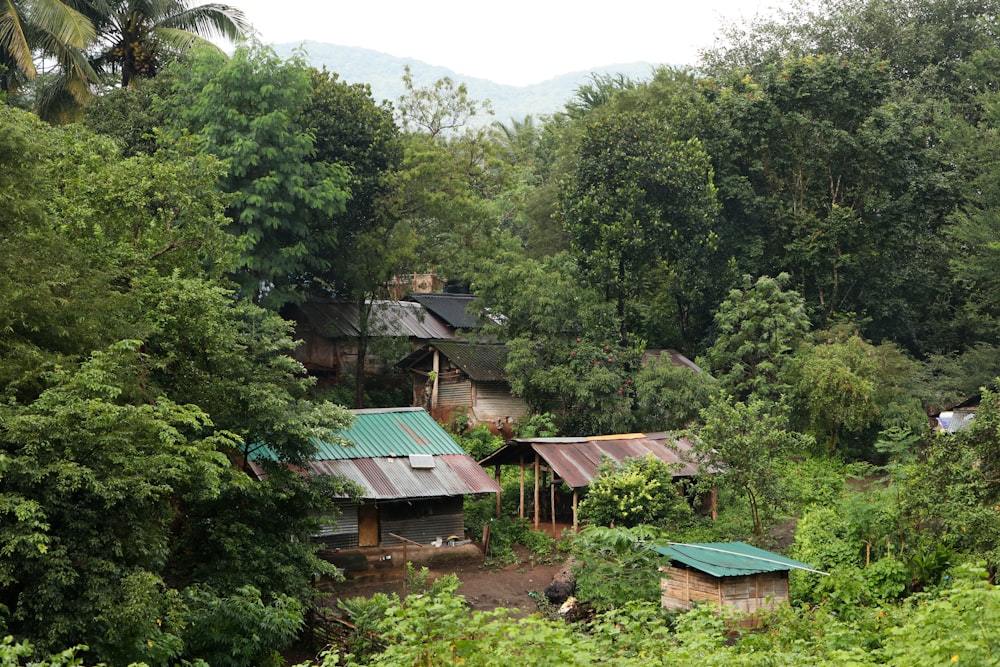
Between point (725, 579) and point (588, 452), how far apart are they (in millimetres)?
7471

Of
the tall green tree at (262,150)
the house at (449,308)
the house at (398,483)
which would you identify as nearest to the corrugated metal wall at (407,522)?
the house at (398,483)

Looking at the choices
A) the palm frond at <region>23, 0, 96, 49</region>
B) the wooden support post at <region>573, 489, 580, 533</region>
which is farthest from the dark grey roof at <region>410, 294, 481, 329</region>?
the palm frond at <region>23, 0, 96, 49</region>

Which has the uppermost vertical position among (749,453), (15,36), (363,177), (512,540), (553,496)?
(15,36)

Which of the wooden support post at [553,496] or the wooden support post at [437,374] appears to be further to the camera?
the wooden support post at [437,374]

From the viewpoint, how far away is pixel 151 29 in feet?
101

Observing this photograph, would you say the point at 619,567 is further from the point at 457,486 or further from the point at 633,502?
the point at 457,486

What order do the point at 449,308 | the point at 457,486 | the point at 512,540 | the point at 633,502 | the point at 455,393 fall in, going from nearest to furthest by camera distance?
the point at 633,502, the point at 457,486, the point at 512,540, the point at 455,393, the point at 449,308

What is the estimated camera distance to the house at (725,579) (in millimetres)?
18453

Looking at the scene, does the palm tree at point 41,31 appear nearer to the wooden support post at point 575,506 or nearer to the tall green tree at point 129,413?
the tall green tree at point 129,413

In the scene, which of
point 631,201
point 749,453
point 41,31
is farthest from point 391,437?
point 41,31

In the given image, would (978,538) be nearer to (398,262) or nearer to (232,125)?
(398,262)

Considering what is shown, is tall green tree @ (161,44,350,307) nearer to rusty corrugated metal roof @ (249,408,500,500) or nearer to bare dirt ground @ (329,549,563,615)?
rusty corrugated metal roof @ (249,408,500,500)

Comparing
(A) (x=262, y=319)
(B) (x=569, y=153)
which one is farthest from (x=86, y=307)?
(B) (x=569, y=153)

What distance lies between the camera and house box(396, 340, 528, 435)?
108ft
